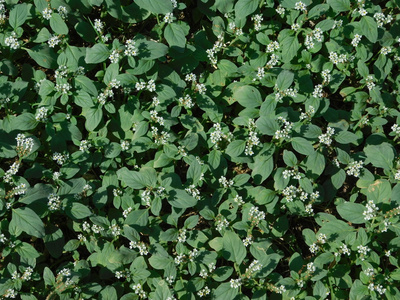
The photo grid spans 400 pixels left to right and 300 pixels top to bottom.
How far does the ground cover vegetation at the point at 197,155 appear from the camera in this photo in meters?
4.26

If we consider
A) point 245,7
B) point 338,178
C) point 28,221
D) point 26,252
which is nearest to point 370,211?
point 338,178

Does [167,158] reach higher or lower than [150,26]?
lower

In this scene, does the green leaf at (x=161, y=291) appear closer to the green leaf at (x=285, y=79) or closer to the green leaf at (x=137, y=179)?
Answer: the green leaf at (x=137, y=179)

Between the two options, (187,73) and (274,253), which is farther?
(187,73)

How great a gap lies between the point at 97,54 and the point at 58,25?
1.71 feet

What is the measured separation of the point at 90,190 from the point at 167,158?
0.87m

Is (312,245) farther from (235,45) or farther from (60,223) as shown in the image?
(60,223)

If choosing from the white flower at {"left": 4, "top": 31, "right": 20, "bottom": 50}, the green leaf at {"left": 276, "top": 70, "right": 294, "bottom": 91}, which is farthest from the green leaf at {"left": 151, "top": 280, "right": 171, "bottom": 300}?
the white flower at {"left": 4, "top": 31, "right": 20, "bottom": 50}

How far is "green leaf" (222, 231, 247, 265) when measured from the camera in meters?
4.26

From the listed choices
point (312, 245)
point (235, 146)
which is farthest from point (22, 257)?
point (312, 245)

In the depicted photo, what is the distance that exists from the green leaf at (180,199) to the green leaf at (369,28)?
2.65 meters

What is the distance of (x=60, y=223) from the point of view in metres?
4.72

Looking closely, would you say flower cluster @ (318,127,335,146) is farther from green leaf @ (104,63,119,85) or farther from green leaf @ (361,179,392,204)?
green leaf @ (104,63,119,85)

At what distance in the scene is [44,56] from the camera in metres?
4.60
